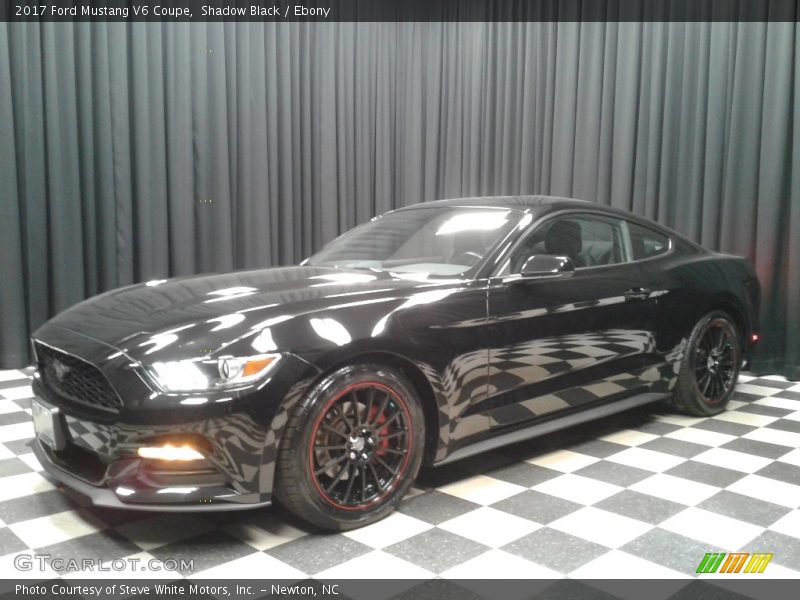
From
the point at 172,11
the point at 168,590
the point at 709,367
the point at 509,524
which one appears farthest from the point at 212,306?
the point at 172,11

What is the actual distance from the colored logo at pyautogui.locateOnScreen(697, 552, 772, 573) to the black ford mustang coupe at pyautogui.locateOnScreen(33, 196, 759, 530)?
0.89 metres

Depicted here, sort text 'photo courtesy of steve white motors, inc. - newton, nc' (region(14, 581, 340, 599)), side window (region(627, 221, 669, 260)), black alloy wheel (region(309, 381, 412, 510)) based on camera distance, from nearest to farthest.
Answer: text 'photo courtesy of steve white motors, inc. - newton, nc' (region(14, 581, 340, 599)) → black alloy wheel (region(309, 381, 412, 510)) → side window (region(627, 221, 669, 260))

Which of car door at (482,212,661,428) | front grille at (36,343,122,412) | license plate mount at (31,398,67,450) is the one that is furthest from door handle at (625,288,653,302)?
license plate mount at (31,398,67,450)

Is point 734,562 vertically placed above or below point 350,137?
below

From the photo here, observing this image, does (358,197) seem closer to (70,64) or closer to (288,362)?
(70,64)

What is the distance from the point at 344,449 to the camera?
2.54 meters

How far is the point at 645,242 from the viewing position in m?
3.85

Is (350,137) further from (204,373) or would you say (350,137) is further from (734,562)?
(734,562)

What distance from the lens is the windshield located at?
3.19 meters

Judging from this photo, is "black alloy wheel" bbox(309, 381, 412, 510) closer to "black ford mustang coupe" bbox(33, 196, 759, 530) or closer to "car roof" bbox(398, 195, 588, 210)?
"black ford mustang coupe" bbox(33, 196, 759, 530)

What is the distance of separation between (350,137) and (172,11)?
5.69 feet

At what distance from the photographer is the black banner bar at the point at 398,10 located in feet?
16.9

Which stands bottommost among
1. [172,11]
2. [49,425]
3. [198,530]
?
[198,530]

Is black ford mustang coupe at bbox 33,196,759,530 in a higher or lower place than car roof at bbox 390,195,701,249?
lower
